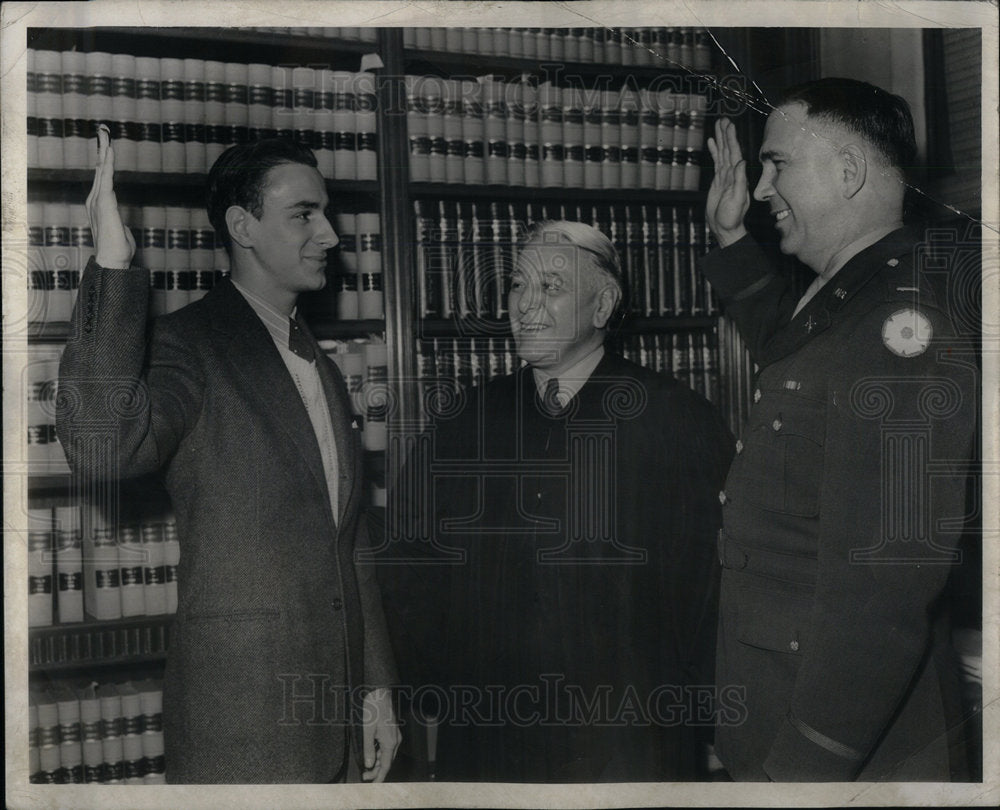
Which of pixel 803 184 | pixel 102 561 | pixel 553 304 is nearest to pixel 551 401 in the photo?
pixel 553 304

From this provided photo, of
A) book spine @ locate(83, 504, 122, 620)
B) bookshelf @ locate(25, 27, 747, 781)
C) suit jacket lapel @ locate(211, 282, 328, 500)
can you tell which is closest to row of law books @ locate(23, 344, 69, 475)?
bookshelf @ locate(25, 27, 747, 781)

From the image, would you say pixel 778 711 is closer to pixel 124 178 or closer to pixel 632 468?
pixel 632 468

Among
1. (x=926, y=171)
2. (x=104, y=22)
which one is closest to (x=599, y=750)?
(x=926, y=171)

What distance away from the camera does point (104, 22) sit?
73.6 inches

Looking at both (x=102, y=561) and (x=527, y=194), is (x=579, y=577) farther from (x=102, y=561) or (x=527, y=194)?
(x=102, y=561)

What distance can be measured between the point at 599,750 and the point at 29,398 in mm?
1342

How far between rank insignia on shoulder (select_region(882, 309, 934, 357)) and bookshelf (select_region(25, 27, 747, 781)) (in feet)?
0.93

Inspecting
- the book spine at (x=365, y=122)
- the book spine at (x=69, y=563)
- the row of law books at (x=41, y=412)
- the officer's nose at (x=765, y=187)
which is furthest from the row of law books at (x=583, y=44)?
the book spine at (x=69, y=563)

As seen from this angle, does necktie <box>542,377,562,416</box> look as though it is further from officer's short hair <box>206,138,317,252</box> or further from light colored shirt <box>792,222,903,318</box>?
officer's short hair <box>206,138,317,252</box>

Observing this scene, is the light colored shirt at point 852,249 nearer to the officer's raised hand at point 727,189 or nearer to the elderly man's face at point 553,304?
the officer's raised hand at point 727,189

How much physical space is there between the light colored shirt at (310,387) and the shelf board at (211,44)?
1.55 ft

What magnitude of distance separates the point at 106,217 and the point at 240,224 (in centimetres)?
25

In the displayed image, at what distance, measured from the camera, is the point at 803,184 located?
6.10ft

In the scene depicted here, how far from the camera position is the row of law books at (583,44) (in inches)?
74.9
